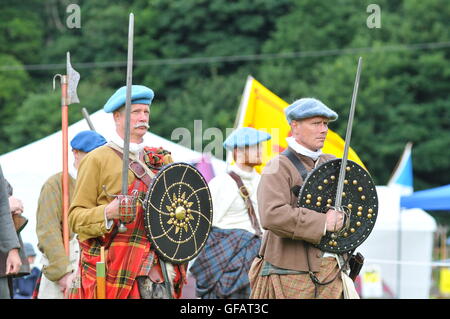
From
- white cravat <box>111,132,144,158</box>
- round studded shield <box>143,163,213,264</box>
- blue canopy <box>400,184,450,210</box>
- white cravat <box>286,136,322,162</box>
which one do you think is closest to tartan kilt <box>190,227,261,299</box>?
white cravat <box>286,136,322,162</box>

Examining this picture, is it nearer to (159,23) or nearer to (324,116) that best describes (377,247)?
(324,116)

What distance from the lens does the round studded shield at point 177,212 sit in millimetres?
5012

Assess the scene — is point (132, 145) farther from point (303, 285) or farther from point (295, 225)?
point (303, 285)

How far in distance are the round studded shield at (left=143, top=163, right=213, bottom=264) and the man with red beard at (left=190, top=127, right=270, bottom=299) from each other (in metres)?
2.25

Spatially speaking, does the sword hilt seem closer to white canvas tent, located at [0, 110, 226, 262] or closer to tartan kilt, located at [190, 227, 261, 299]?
tartan kilt, located at [190, 227, 261, 299]

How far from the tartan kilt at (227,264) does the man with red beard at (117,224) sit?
89.7 inches

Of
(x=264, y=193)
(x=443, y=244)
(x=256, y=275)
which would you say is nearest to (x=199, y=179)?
A: (x=264, y=193)

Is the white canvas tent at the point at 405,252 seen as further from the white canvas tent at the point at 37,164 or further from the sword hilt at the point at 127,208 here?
the sword hilt at the point at 127,208

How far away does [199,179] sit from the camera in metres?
5.27

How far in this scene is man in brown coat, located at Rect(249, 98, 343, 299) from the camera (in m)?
5.27

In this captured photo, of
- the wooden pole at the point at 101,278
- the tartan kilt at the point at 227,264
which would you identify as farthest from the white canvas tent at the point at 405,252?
the wooden pole at the point at 101,278

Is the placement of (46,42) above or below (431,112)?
above
